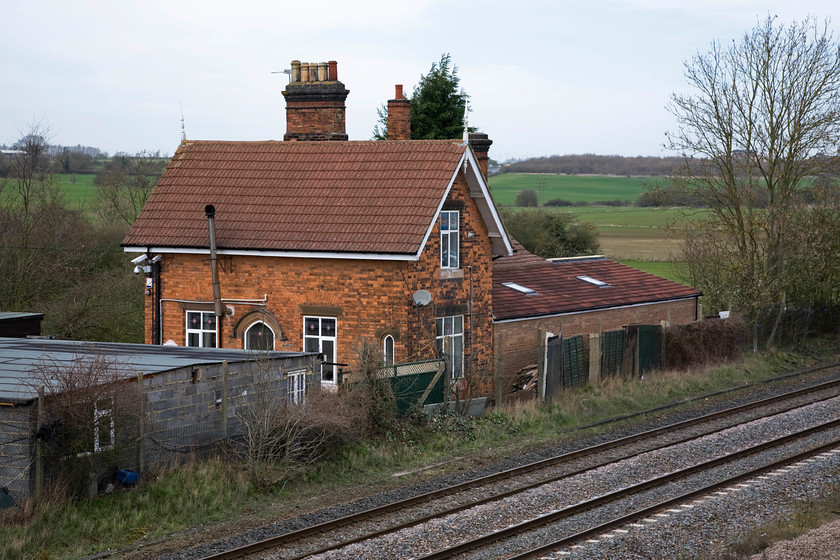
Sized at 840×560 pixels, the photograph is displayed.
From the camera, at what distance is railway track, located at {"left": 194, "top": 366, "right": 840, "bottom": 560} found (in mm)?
12828

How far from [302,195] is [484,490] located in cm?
1072

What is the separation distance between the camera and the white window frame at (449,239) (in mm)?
23406

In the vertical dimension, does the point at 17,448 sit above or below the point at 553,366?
above

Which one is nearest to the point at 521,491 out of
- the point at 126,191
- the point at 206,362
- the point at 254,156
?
the point at 206,362

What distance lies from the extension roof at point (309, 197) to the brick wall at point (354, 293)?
0.49m

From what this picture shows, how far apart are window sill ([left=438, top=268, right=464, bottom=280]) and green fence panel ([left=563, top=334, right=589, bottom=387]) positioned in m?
3.10

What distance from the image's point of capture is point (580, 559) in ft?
39.6

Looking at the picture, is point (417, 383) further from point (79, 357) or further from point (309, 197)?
point (79, 357)

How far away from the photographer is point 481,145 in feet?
98.8

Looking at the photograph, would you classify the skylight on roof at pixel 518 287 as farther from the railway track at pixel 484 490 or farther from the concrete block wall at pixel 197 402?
the concrete block wall at pixel 197 402

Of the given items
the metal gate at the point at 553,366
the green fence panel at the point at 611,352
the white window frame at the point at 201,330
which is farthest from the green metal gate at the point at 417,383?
the green fence panel at the point at 611,352

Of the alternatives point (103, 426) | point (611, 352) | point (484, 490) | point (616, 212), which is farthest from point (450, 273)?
point (616, 212)

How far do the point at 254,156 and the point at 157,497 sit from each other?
510 inches

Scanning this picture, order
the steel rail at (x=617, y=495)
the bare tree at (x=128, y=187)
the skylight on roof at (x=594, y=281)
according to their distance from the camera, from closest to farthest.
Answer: the steel rail at (x=617, y=495) < the skylight on roof at (x=594, y=281) < the bare tree at (x=128, y=187)
